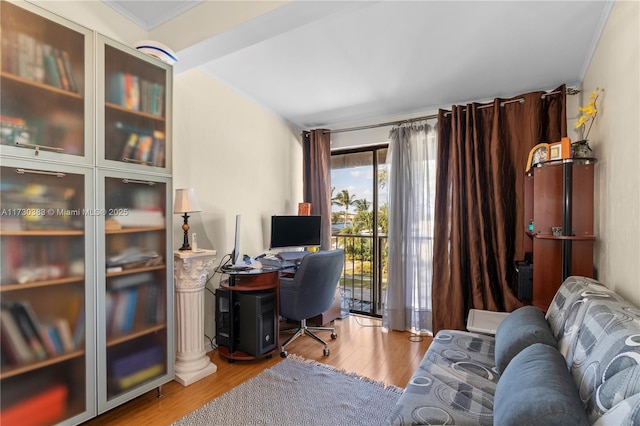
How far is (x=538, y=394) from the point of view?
3.09 feet

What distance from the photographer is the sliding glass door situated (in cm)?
376

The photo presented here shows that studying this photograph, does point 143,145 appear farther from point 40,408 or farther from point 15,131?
point 40,408

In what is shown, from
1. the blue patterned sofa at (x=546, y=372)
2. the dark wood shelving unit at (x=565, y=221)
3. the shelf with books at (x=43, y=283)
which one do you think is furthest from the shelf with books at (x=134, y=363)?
the dark wood shelving unit at (x=565, y=221)

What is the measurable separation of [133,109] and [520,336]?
2518 millimetres

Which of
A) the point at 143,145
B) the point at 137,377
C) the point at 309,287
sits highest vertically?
the point at 143,145

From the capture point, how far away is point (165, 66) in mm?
2037

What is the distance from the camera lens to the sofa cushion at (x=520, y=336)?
1.44 metres

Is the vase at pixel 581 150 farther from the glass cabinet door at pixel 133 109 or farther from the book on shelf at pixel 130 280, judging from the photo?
the book on shelf at pixel 130 280

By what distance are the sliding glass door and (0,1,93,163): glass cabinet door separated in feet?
9.20

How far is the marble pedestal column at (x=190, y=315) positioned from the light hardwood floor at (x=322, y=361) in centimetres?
10

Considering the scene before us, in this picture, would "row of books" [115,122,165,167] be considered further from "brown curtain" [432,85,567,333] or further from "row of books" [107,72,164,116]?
"brown curtain" [432,85,567,333]

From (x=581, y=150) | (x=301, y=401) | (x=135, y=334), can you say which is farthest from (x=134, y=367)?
(x=581, y=150)

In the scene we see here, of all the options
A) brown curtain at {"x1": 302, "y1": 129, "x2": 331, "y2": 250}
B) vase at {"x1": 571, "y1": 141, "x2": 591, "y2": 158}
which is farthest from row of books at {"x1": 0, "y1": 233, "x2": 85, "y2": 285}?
vase at {"x1": 571, "y1": 141, "x2": 591, "y2": 158}

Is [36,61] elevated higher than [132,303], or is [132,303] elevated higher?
[36,61]
